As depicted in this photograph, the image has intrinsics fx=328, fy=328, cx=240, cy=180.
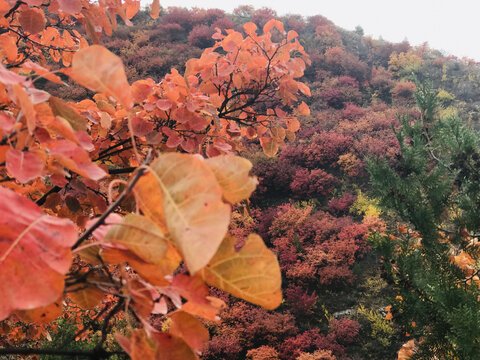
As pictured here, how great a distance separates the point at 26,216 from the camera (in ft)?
0.91

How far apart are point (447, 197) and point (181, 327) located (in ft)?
7.62

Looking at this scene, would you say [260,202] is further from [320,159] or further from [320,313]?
[320,313]

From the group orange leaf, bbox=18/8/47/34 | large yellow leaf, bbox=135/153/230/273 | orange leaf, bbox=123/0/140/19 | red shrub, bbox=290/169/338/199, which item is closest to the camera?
large yellow leaf, bbox=135/153/230/273

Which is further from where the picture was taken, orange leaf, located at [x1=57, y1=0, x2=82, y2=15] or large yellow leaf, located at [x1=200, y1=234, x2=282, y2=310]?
orange leaf, located at [x1=57, y1=0, x2=82, y2=15]

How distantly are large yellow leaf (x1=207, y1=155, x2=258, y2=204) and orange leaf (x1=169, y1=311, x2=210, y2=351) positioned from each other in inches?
5.9

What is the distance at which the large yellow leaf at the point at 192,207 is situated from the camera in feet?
0.78

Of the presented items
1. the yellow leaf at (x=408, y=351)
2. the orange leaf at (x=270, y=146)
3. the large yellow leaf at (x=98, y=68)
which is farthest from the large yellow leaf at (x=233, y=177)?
the yellow leaf at (x=408, y=351)

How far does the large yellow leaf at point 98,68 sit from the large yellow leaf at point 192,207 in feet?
0.38

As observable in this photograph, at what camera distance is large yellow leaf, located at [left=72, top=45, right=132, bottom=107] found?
326mm

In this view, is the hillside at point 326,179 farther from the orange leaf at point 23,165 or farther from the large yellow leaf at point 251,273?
the orange leaf at point 23,165

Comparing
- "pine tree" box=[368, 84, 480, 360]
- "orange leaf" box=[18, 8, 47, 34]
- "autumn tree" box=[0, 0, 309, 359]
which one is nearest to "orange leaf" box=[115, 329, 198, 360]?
"autumn tree" box=[0, 0, 309, 359]

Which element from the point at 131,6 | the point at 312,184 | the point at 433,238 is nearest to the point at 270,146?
the point at 131,6

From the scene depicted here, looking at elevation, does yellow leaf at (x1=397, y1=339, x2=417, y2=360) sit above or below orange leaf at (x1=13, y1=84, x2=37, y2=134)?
below

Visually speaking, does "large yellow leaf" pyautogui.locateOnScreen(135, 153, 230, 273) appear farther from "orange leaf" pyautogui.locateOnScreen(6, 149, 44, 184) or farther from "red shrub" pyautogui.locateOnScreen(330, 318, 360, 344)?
"red shrub" pyautogui.locateOnScreen(330, 318, 360, 344)
